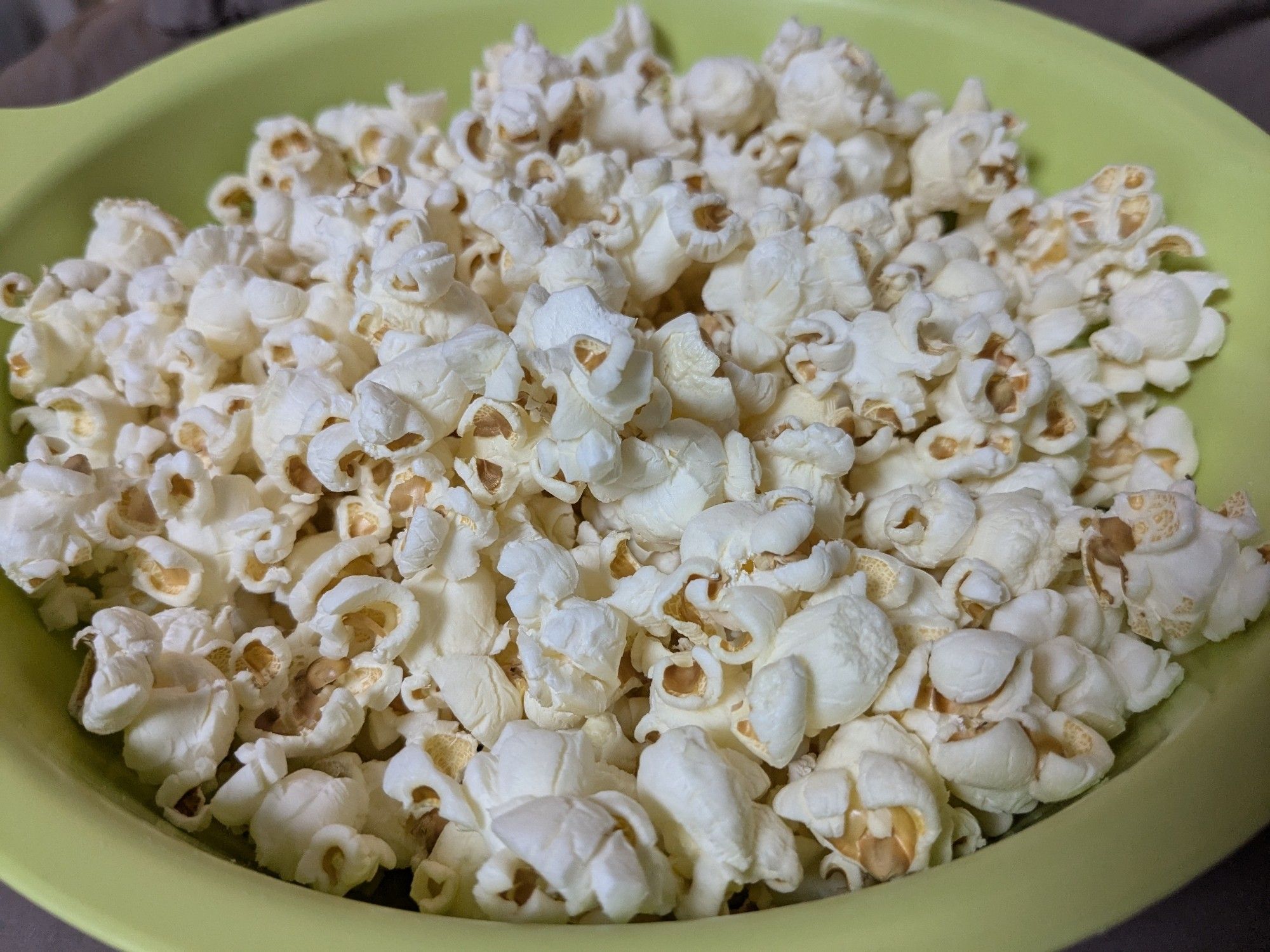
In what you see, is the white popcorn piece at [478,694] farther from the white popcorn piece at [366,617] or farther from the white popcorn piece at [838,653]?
the white popcorn piece at [838,653]

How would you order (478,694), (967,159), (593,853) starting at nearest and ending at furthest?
(593,853), (478,694), (967,159)

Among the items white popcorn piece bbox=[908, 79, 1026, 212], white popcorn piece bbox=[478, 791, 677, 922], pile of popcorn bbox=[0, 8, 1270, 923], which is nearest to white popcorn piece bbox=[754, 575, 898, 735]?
pile of popcorn bbox=[0, 8, 1270, 923]

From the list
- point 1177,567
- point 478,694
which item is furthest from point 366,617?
point 1177,567

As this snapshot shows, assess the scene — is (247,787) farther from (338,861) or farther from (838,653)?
(838,653)

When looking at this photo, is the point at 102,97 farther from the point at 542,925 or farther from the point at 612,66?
the point at 542,925

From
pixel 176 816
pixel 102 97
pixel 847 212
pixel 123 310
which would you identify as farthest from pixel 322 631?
pixel 102 97

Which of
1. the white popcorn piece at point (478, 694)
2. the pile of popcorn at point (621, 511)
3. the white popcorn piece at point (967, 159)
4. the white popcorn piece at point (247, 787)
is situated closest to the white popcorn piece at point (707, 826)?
the pile of popcorn at point (621, 511)

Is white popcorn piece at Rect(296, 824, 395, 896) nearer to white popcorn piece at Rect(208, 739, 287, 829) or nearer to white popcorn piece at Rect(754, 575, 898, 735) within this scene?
white popcorn piece at Rect(208, 739, 287, 829)

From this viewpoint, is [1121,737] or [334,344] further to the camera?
[334,344]
